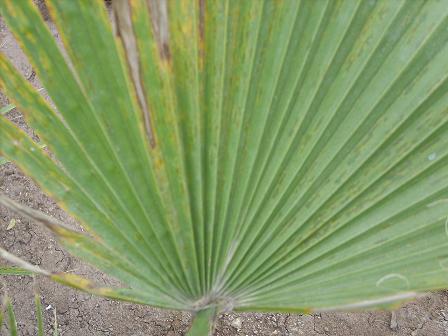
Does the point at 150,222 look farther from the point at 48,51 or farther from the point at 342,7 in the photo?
the point at 342,7

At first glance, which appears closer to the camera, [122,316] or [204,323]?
[204,323]

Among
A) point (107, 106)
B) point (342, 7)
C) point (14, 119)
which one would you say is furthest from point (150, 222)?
point (14, 119)

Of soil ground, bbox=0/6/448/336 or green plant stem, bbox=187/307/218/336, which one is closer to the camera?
green plant stem, bbox=187/307/218/336

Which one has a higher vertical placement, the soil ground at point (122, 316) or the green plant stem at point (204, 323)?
the soil ground at point (122, 316)

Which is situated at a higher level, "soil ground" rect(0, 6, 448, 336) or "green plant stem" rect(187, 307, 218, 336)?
"soil ground" rect(0, 6, 448, 336)

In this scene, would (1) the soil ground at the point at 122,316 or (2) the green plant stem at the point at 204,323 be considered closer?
(2) the green plant stem at the point at 204,323
